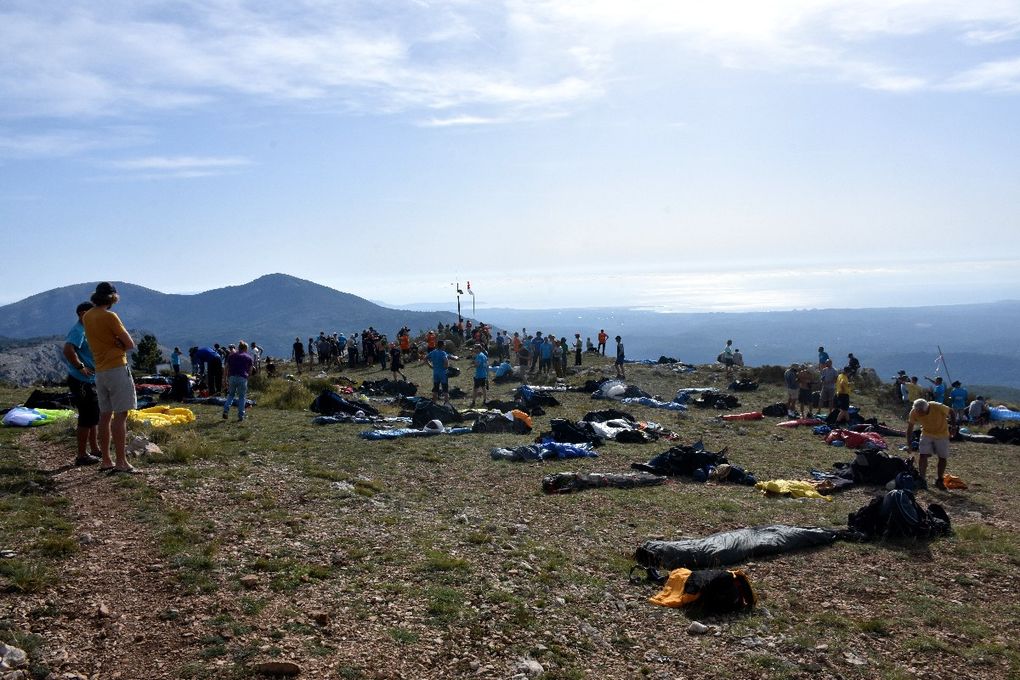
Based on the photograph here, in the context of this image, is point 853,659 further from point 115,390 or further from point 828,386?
point 828,386

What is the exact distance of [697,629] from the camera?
653 centimetres

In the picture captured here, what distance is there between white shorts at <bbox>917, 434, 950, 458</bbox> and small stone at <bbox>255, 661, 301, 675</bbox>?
40.0 feet

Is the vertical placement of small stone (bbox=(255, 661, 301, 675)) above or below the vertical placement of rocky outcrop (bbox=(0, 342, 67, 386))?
below

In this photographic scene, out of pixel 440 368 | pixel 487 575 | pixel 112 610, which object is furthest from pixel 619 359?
pixel 112 610

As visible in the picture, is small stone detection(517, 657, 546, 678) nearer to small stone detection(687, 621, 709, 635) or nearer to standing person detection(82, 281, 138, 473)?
small stone detection(687, 621, 709, 635)

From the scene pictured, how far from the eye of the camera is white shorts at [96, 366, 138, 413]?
9.01 meters

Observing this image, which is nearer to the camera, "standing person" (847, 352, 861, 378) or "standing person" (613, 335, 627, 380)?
"standing person" (847, 352, 861, 378)

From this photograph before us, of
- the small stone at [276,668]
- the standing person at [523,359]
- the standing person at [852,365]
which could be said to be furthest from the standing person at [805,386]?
the small stone at [276,668]

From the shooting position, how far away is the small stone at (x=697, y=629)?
6500mm

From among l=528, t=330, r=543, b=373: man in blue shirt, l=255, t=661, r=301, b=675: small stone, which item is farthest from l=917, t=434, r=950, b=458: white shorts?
l=528, t=330, r=543, b=373: man in blue shirt

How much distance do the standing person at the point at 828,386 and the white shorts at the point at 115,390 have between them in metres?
21.2

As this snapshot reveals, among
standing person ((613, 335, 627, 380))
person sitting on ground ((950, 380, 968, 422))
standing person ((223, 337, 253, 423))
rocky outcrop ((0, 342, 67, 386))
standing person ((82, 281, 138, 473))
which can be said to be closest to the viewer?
standing person ((82, 281, 138, 473))

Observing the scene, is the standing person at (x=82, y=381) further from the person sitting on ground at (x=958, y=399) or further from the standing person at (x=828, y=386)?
the person sitting on ground at (x=958, y=399)

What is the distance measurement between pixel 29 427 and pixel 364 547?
10077mm
